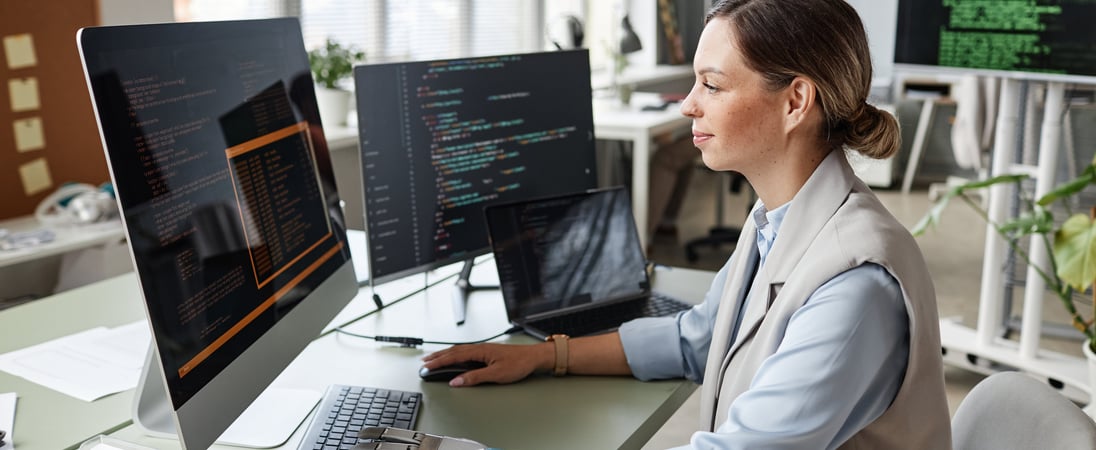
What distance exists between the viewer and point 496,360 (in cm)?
139

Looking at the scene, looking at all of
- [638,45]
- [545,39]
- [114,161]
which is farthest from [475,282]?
[545,39]

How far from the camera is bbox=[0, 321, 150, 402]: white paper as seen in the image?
53.1 inches

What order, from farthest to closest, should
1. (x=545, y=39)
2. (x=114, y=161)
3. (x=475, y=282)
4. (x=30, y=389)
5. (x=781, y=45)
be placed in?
1. (x=545, y=39)
2. (x=475, y=282)
3. (x=30, y=389)
4. (x=781, y=45)
5. (x=114, y=161)

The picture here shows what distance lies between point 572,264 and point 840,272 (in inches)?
28.6

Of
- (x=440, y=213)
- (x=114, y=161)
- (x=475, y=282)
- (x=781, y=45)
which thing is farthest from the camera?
(x=475, y=282)

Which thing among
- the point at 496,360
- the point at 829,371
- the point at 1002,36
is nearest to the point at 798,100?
the point at 829,371

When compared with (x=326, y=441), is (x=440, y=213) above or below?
above

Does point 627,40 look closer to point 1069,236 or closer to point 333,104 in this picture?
point 333,104

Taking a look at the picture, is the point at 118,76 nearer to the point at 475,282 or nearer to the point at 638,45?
the point at 475,282

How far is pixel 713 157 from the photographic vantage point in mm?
1191

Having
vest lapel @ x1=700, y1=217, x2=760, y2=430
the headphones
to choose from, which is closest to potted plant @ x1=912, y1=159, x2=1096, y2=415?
vest lapel @ x1=700, y1=217, x2=760, y2=430

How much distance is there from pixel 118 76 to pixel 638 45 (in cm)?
411

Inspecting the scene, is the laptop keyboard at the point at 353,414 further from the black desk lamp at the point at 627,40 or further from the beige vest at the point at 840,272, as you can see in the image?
the black desk lamp at the point at 627,40

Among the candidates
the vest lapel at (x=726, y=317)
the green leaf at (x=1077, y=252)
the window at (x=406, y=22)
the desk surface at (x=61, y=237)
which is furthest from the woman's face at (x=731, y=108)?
the window at (x=406, y=22)
